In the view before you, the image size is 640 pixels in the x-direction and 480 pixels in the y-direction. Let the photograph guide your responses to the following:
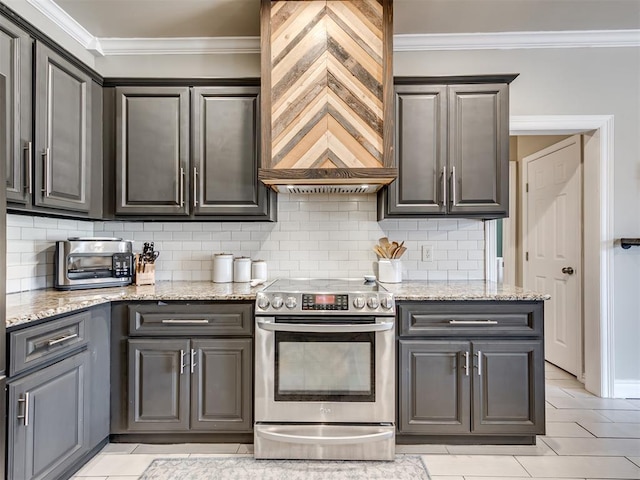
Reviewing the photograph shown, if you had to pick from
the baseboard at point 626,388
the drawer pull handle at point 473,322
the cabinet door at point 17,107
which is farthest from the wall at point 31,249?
the baseboard at point 626,388

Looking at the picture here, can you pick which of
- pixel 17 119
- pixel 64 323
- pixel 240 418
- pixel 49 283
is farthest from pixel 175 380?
pixel 17 119

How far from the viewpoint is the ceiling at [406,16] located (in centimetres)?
239

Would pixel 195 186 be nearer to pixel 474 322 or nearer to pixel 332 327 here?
pixel 332 327

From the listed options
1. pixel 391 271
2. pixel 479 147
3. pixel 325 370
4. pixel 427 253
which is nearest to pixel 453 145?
pixel 479 147

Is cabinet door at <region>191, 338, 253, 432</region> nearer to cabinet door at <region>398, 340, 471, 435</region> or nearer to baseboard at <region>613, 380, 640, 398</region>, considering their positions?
cabinet door at <region>398, 340, 471, 435</region>

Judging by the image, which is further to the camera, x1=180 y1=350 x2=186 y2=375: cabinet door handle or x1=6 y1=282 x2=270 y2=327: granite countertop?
x1=180 y1=350 x2=186 y2=375: cabinet door handle

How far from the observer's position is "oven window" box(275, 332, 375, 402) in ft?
6.69

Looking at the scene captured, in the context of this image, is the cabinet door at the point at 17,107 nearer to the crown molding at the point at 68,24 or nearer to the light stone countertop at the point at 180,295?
the light stone countertop at the point at 180,295

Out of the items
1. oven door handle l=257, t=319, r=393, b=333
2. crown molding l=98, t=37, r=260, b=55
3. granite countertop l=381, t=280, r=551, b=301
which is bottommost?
oven door handle l=257, t=319, r=393, b=333

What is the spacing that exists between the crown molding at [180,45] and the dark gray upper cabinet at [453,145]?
124 cm

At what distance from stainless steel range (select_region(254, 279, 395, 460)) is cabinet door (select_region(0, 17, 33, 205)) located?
1340 millimetres

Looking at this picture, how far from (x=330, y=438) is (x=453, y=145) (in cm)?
Answer: 193

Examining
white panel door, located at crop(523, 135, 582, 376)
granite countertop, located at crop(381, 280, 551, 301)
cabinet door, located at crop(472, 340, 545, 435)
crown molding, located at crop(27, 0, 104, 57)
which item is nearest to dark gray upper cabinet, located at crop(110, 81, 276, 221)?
crown molding, located at crop(27, 0, 104, 57)

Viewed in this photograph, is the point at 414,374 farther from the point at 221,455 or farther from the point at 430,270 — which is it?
the point at 221,455
